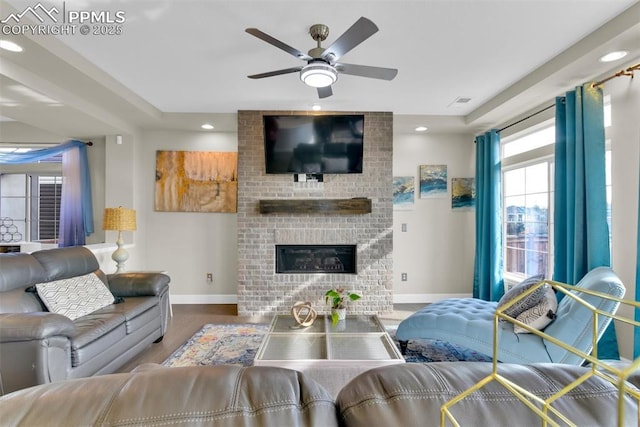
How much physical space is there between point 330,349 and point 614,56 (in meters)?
3.14

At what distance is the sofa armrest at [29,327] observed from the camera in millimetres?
1709

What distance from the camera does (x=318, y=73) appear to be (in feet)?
7.20

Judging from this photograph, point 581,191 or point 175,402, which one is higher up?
point 581,191

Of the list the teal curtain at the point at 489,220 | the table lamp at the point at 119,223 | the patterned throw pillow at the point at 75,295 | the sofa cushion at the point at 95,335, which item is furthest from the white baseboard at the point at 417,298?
the table lamp at the point at 119,223

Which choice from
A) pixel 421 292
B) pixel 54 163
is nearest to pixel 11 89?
pixel 54 163

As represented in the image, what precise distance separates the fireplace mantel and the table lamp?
1.54 m

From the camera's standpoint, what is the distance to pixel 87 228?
13.8 feet

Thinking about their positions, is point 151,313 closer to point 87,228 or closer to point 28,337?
point 28,337

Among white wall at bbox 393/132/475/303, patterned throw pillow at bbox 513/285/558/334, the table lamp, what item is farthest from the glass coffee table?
the table lamp

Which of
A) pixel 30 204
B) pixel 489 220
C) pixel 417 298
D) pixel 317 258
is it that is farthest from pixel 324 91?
pixel 30 204

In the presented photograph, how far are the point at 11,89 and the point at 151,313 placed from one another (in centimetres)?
235

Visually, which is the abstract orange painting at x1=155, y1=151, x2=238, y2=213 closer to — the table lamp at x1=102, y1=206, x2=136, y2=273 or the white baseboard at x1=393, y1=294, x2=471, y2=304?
the table lamp at x1=102, y1=206, x2=136, y2=273

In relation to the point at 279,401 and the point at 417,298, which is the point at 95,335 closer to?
the point at 279,401

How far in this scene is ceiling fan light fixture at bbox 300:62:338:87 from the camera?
7.09 feet
